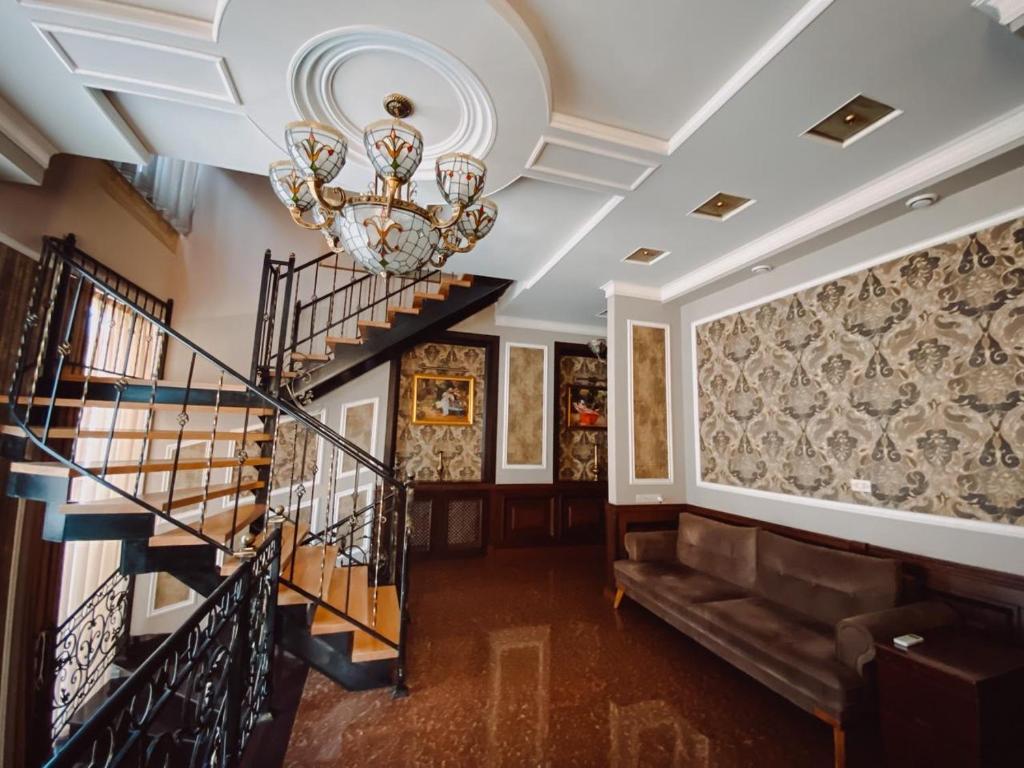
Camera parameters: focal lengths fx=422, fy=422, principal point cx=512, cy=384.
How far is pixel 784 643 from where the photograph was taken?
219 centimetres

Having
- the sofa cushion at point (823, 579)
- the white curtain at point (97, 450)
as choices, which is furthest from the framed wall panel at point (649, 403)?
the white curtain at point (97, 450)

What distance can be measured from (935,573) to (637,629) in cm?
184

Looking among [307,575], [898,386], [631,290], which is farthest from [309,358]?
[898,386]

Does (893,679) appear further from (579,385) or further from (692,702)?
(579,385)

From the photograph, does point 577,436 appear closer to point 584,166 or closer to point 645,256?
point 645,256

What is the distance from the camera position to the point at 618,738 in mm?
2076

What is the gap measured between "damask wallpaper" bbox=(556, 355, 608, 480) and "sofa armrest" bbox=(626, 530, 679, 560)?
2057 millimetres

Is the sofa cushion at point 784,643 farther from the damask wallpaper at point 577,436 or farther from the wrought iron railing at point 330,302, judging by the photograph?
the wrought iron railing at point 330,302

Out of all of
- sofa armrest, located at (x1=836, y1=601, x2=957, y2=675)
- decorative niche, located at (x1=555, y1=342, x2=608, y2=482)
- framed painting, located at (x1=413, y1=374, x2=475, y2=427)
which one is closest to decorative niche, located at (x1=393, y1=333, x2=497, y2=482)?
framed painting, located at (x1=413, y1=374, x2=475, y2=427)

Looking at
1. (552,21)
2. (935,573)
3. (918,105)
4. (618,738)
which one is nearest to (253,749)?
(618,738)

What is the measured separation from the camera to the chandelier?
1.61 metres

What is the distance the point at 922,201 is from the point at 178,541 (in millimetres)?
4393

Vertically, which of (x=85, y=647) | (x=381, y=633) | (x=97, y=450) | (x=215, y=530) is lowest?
(x=85, y=647)

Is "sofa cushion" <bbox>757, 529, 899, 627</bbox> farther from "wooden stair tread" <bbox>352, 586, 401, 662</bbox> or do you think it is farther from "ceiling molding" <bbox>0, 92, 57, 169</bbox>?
"ceiling molding" <bbox>0, 92, 57, 169</bbox>
